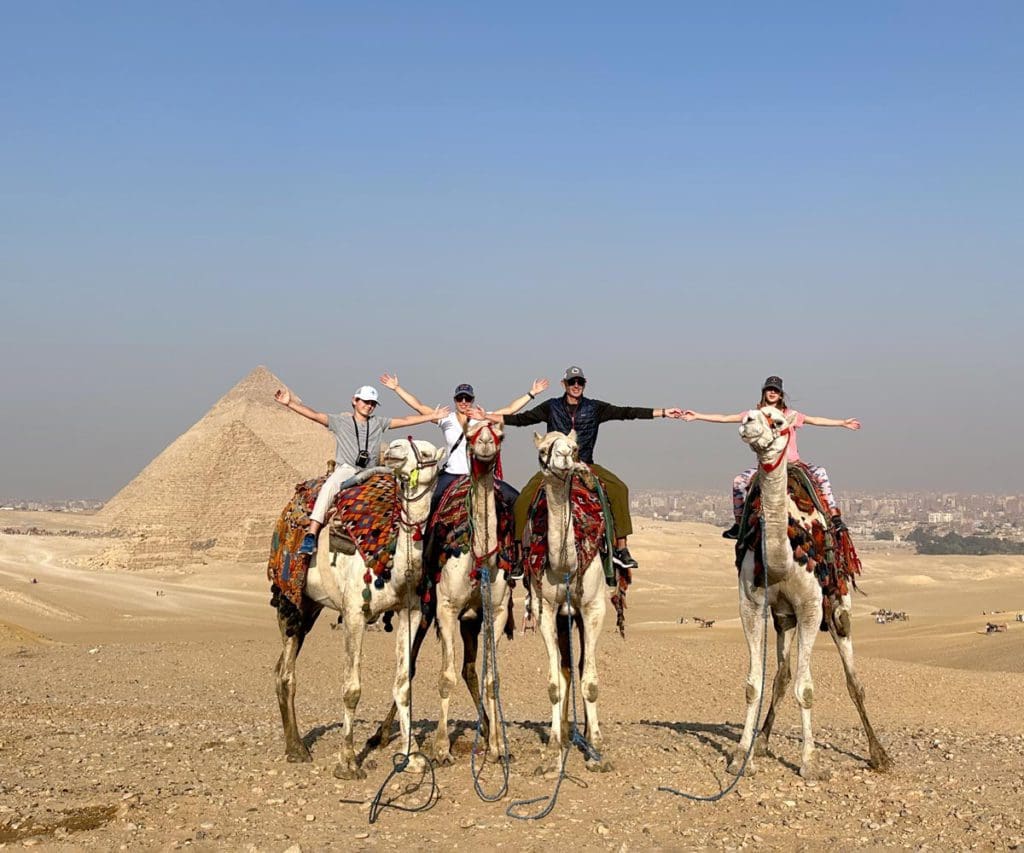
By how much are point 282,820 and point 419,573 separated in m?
1.85

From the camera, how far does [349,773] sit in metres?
7.43

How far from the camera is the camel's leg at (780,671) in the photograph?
315 inches

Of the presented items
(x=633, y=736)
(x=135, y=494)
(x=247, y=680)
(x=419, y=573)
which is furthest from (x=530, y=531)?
(x=135, y=494)

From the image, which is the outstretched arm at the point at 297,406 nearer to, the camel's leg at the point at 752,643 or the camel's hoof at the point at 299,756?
the camel's hoof at the point at 299,756

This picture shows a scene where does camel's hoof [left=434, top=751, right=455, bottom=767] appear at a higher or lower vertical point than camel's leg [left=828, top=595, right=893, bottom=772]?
lower

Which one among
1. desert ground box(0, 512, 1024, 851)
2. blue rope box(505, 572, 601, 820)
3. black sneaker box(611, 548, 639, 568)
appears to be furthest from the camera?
black sneaker box(611, 548, 639, 568)

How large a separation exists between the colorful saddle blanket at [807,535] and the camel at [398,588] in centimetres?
213

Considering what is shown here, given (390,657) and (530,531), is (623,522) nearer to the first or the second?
(530,531)

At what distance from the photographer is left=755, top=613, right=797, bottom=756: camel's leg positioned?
8000 mm

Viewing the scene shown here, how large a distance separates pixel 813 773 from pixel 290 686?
3884 mm

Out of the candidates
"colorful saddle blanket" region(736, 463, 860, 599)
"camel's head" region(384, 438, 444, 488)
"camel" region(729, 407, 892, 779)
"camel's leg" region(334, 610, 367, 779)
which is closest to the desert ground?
"camel's leg" region(334, 610, 367, 779)

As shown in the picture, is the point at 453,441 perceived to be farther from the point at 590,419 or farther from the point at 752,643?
the point at 752,643

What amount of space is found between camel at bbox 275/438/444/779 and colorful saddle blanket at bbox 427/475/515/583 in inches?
6.2

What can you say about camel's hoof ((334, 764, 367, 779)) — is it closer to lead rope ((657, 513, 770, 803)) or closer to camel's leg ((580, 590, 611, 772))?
camel's leg ((580, 590, 611, 772))
